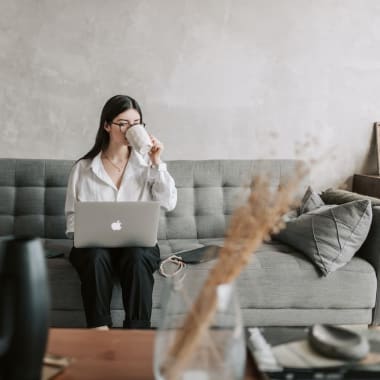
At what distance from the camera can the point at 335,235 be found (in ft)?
7.16

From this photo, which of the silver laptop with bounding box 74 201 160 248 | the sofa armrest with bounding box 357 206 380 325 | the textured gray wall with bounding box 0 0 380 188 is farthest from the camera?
the textured gray wall with bounding box 0 0 380 188

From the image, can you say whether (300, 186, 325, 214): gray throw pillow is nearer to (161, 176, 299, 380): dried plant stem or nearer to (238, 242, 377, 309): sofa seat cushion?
(238, 242, 377, 309): sofa seat cushion

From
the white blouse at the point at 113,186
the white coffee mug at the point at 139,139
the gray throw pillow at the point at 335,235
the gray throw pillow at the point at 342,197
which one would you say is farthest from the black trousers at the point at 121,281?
the gray throw pillow at the point at 342,197

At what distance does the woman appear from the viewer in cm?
198

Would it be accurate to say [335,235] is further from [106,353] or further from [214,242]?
[106,353]

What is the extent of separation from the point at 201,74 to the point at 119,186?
103 centimetres

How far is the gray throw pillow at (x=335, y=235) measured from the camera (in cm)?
214

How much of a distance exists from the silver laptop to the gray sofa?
21cm

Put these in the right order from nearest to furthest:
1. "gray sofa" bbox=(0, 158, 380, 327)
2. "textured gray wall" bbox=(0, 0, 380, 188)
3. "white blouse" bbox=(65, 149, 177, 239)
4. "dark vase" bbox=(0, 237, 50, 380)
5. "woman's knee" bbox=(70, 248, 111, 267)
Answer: "dark vase" bbox=(0, 237, 50, 380)
"woman's knee" bbox=(70, 248, 111, 267)
"gray sofa" bbox=(0, 158, 380, 327)
"white blouse" bbox=(65, 149, 177, 239)
"textured gray wall" bbox=(0, 0, 380, 188)

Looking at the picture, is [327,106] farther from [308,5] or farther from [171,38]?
[171,38]

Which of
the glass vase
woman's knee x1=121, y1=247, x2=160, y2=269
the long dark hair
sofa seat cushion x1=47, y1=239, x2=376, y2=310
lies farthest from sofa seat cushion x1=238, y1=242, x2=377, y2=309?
the glass vase

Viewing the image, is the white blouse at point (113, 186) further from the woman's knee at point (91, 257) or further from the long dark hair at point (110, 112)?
the woman's knee at point (91, 257)

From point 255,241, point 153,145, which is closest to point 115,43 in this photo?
point 153,145

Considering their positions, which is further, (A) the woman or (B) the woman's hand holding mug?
(B) the woman's hand holding mug
